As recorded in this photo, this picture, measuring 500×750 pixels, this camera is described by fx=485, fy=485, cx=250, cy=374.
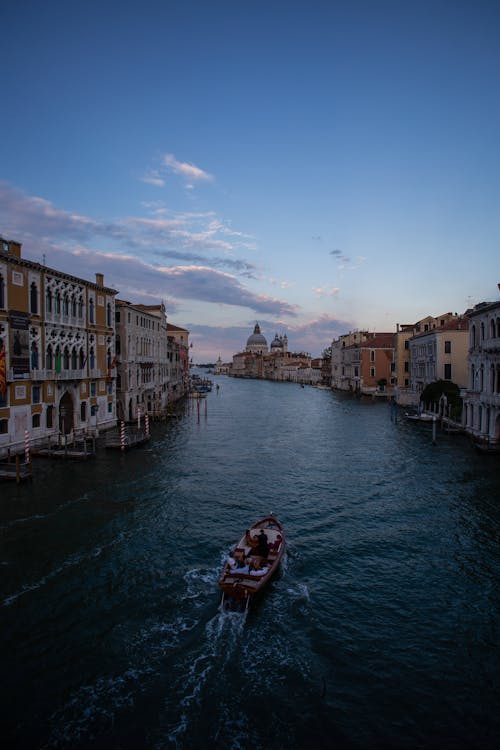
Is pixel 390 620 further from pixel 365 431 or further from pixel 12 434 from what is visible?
pixel 365 431

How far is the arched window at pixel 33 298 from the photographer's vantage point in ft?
98.2

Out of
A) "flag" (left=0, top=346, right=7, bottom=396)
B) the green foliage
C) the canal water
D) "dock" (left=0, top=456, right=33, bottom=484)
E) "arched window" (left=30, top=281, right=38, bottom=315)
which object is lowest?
the canal water

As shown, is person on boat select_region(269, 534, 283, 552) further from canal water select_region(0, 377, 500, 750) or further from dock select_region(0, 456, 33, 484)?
dock select_region(0, 456, 33, 484)

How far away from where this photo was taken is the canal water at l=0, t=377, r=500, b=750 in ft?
30.7

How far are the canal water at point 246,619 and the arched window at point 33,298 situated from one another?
10.5 meters

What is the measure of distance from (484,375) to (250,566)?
27.4 meters

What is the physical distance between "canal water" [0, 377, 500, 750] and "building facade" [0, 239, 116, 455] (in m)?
5.68

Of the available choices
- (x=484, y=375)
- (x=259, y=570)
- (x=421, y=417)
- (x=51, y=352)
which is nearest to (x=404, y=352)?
(x=421, y=417)

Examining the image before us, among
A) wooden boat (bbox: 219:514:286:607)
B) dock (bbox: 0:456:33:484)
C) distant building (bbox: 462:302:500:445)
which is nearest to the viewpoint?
wooden boat (bbox: 219:514:286:607)

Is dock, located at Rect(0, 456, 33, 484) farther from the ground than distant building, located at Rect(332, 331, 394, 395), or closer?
closer

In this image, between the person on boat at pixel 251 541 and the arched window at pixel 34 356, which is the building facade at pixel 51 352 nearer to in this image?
the arched window at pixel 34 356

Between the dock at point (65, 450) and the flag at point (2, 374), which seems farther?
the dock at point (65, 450)

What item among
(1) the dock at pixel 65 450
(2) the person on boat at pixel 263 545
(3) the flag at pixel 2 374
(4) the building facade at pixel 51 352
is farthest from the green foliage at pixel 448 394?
(3) the flag at pixel 2 374

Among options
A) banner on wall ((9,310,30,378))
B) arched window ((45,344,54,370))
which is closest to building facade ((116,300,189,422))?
arched window ((45,344,54,370))
